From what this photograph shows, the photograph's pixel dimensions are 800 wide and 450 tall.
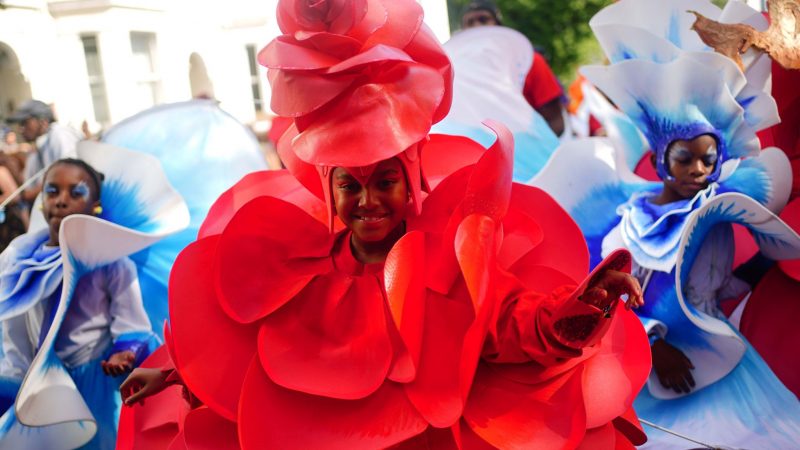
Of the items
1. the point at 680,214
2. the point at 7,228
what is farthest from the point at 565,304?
the point at 7,228

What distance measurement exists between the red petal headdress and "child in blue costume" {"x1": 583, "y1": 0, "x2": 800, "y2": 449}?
94 cm

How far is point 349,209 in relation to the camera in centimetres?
163

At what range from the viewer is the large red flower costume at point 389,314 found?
1.48 metres

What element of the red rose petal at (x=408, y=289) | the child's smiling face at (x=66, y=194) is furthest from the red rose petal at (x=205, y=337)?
the child's smiling face at (x=66, y=194)

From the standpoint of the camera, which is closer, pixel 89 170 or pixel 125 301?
pixel 125 301


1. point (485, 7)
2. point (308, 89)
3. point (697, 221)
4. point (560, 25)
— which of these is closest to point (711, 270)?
point (697, 221)

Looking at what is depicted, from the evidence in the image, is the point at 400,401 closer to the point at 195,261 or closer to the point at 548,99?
the point at 195,261

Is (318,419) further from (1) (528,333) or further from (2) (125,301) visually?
(2) (125,301)

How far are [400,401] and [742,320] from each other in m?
1.39

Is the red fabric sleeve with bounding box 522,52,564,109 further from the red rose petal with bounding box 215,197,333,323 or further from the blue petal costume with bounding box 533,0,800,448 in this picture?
the red rose petal with bounding box 215,197,333,323

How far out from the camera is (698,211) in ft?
6.82

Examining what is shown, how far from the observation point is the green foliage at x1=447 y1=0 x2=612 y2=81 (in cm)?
1795

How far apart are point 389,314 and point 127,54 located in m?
11.1

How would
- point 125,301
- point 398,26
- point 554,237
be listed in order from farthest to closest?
point 125,301, point 554,237, point 398,26
